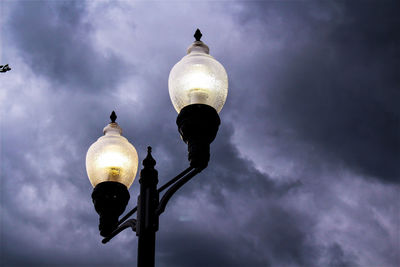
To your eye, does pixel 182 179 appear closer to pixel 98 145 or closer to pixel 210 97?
pixel 210 97

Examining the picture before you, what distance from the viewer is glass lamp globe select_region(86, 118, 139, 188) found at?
5000mm

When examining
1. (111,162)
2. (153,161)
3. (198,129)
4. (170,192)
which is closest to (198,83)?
(198,129)

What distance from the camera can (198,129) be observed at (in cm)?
405

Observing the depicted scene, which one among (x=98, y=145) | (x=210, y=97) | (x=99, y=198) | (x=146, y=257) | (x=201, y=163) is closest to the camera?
(x=146, y=257)

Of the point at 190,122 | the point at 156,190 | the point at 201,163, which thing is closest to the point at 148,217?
the point at 156,190

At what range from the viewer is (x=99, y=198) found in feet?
15.9

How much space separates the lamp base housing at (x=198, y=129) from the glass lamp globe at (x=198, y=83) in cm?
15

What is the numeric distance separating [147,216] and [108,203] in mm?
925

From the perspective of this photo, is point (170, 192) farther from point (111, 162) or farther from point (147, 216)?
point (111, 162)

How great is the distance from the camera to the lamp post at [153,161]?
402 cm

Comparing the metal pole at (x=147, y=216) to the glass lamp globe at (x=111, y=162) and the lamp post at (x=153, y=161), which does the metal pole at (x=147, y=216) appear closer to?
the lamp post at (x=153, y=161)

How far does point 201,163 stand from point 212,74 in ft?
2.95

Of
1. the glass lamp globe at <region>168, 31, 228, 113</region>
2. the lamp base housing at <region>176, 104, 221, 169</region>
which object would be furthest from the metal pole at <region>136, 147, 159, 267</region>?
the glass lamp globe at <region>168, 31, 228, 113</region>

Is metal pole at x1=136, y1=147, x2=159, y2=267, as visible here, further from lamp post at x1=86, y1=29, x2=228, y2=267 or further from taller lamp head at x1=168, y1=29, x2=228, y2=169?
taller lamp head at x1=168, y1=29, x2=228, y2=169
